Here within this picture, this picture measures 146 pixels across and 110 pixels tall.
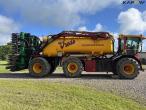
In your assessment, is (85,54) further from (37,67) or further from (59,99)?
(59,99)

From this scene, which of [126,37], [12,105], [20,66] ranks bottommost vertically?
[12,105]

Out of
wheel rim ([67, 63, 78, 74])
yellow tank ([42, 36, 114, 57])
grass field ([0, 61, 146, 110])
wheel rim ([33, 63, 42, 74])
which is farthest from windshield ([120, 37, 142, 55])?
grass field ([0, 61, 146, 110])

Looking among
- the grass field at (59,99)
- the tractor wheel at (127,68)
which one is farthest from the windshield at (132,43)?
the grass field at (59,99)

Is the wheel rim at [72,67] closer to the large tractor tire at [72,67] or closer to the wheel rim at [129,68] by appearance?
the large tractor tire at [72,67]

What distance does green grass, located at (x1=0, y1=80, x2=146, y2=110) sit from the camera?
15.2 m

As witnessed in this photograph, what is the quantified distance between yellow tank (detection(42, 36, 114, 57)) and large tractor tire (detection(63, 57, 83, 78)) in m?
0.71

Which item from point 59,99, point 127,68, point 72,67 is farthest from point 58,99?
point 127,68

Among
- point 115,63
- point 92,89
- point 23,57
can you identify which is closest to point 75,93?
point 92,89

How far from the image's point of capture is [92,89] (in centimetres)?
1861

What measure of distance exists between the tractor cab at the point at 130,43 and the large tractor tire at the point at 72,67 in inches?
113

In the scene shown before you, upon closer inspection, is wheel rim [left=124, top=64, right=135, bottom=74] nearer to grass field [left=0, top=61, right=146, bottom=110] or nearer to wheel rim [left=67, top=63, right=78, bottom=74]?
wheel rim [left=67, top=63, right=78, bottom=74]

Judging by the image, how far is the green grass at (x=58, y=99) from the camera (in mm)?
15188

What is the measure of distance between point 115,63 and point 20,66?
6551 mm

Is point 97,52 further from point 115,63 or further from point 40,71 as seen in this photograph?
point 40,71
